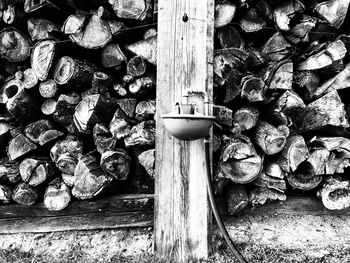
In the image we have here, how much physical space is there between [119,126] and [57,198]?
0.51 metres

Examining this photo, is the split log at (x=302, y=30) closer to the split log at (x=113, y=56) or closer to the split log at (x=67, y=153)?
the split log at (x=113, y=56)

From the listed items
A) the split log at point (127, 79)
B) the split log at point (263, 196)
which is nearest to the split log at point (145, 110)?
the split log at point (127, 79)

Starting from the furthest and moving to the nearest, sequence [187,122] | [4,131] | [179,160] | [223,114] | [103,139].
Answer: [4,131], [103,139], [223,114], [179,160], [187,122]

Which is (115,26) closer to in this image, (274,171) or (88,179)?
(88,179)

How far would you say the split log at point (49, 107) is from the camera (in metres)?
1.81

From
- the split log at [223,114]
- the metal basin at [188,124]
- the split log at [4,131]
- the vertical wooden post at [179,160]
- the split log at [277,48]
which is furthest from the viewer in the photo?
the split log at [4,131]

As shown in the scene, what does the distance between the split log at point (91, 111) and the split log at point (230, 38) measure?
669mm

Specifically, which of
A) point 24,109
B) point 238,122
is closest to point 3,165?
point 24,109

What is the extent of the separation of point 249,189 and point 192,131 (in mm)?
624

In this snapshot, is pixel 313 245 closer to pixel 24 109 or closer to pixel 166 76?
pixel 166 76

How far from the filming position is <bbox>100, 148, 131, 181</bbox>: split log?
1.67 m

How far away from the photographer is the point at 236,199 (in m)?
1.70

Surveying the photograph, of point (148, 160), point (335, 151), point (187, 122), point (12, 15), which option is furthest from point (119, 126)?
point (335, 151)

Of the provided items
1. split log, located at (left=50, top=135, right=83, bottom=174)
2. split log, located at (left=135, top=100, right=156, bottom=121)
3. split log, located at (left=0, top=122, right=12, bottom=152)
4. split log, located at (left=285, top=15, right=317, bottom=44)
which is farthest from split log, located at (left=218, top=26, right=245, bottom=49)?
split log, located at (left=0, top=122, right=12, bottom=152)
